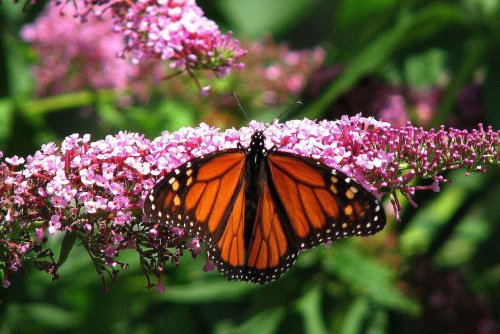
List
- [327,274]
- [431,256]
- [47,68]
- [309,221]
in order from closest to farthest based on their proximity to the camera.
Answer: [309,221] → [327,274] → [431,256] → [47,68]

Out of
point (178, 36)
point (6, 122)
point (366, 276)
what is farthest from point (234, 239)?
point (6, 122)

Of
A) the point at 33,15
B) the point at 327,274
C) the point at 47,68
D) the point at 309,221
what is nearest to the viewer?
the point at 309,221

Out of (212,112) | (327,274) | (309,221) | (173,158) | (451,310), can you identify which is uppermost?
(173,158)

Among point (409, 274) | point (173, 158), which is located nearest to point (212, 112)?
point (409, 274)

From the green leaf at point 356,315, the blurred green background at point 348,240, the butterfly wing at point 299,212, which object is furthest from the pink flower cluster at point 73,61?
the butterfly wing at point 299,212

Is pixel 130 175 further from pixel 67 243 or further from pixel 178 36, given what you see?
pixel 178 36

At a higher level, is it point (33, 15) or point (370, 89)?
point (33, 15)

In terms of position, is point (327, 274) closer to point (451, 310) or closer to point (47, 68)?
point (451, 310)

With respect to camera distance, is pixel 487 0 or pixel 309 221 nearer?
pixel 309 221
